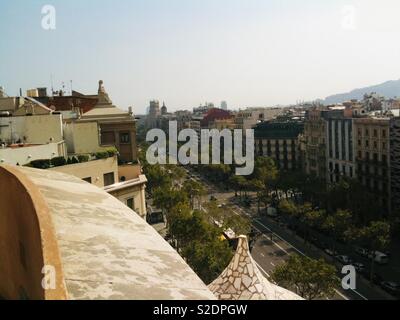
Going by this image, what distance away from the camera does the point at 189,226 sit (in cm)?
3775

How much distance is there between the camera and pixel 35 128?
26297 millimetres

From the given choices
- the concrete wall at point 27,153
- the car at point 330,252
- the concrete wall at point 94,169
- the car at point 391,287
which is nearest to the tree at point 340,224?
the car at point 330,252

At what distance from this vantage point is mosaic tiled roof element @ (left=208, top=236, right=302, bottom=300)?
12219 millimetres

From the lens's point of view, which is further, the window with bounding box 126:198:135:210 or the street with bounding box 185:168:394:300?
the street with bounding box 185:168:394:300

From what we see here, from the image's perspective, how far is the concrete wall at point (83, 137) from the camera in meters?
26.9

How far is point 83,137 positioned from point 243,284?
55.5 ft

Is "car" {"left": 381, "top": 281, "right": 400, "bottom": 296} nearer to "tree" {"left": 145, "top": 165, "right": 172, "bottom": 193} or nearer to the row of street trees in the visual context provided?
the row of street trees

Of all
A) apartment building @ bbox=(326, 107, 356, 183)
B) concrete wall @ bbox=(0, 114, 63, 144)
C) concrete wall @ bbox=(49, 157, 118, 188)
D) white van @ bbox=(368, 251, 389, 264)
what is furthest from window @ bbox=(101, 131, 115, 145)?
apartment building @ bbox=(326, 107, 356, 183)

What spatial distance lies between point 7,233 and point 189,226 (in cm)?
2799

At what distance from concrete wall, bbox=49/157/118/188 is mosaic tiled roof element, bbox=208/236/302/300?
37.5 ft

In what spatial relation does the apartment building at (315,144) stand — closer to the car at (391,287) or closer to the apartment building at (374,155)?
the apartment building at (374,155)

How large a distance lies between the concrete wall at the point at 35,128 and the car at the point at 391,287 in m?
22.6

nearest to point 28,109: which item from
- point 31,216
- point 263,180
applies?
point 31,216
